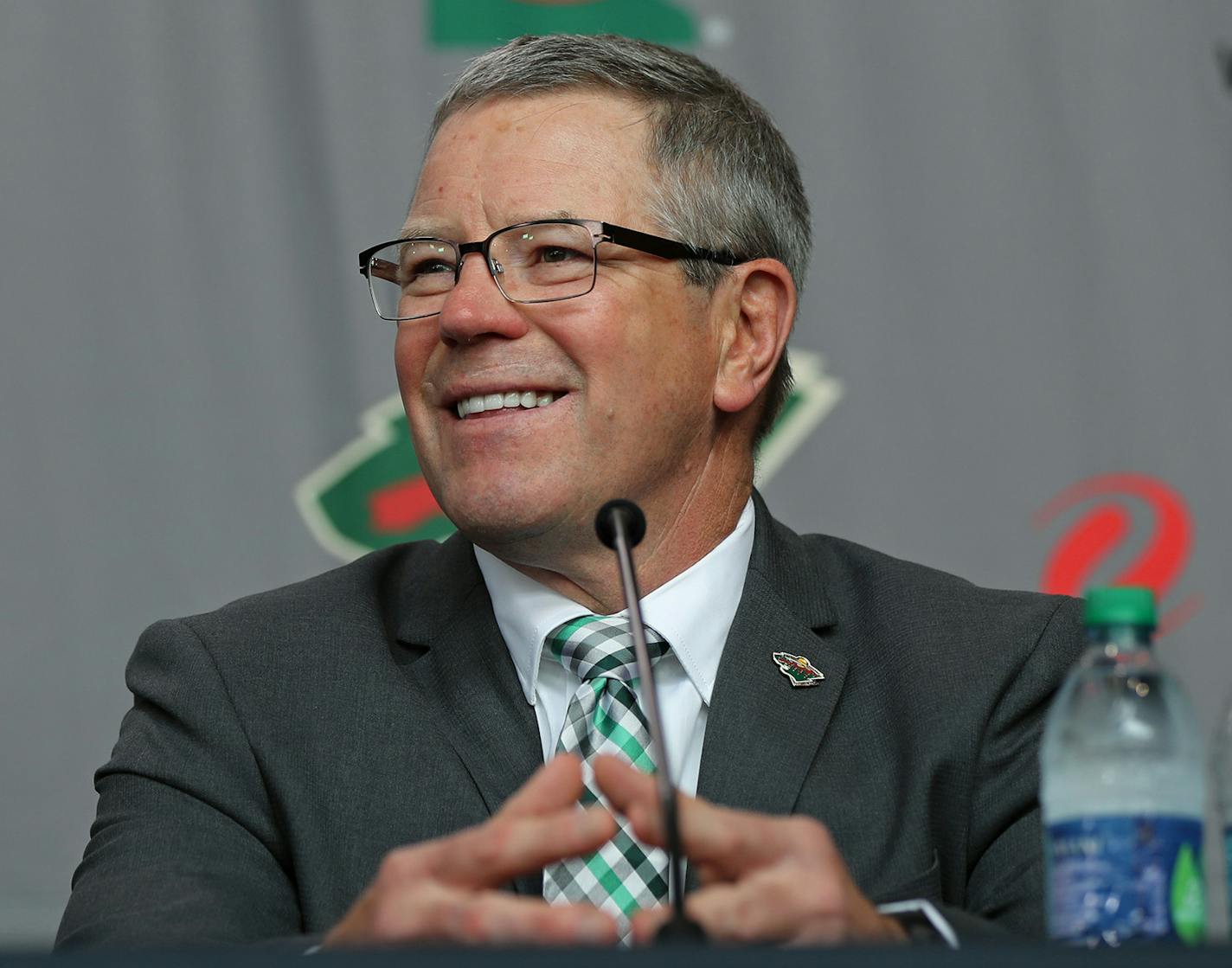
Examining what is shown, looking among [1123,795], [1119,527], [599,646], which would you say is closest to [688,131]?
[599,646]

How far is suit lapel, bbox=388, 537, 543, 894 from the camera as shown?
188 centimetres

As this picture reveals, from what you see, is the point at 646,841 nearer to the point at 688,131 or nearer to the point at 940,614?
the point at 940,614

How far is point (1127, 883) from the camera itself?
1.13 meters

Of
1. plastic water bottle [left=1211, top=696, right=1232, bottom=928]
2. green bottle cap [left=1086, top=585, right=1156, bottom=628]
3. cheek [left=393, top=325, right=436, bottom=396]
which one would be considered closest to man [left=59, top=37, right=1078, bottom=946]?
cheek [left=393, top=325, right=436, bottom=396]

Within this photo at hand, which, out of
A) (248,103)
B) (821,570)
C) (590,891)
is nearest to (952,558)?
(821,570)

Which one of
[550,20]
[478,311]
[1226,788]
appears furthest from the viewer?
[550,20]

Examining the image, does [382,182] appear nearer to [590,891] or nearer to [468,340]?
[468,340]

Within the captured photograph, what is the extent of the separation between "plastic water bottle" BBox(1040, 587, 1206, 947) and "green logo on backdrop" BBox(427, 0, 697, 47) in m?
1.80

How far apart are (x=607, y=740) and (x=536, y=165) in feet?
2.30

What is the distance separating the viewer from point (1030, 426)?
2.79m

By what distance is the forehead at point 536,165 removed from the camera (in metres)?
2.02

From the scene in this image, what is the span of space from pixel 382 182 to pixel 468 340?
925 millimetres

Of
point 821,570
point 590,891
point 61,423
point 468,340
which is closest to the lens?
point 590,891

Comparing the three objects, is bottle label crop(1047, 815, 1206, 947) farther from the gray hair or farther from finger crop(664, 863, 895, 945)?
the gray hair
